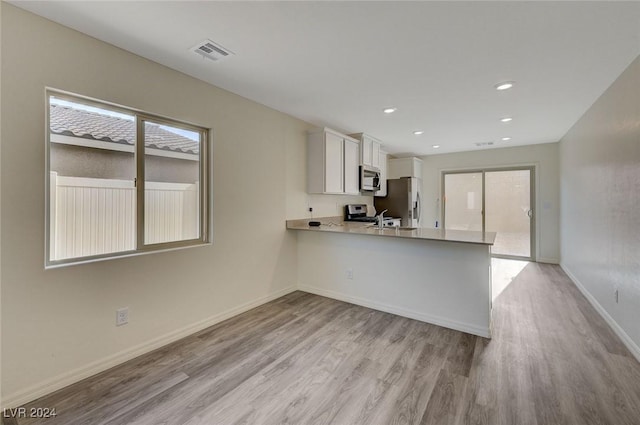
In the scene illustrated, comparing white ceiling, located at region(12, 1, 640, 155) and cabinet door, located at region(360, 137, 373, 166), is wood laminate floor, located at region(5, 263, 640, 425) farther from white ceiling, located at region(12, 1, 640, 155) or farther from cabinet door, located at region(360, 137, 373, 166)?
cabinet door, located at region(360, 137, 373, 166)

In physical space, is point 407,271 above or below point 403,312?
above

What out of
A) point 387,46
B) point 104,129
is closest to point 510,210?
point 387,46

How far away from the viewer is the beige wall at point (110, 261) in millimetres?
1684

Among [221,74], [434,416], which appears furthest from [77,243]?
[434,416]

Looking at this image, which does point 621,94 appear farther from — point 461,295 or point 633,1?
point 461,295

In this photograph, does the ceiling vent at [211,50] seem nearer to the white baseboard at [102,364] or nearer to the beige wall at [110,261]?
the beige wall at [110,261]

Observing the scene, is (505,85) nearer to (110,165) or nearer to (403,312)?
(403,312)

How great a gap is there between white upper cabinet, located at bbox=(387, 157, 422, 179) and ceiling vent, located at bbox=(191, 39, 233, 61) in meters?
4.86

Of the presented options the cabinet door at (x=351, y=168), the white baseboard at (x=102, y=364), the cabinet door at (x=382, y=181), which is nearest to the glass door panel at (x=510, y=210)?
the cabinet door at (x=382, y=181)

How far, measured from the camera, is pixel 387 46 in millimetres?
2072

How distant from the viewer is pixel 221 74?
2572mm

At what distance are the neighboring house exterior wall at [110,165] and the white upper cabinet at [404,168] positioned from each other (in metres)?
4.77

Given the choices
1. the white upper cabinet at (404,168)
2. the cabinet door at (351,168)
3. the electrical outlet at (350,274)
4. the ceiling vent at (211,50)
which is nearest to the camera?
the ceiling vent at (211,50)

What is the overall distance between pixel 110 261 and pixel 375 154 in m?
4.26
